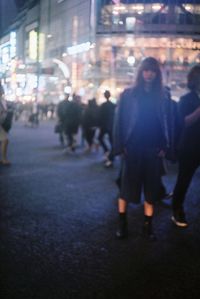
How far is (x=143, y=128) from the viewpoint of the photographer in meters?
4.25

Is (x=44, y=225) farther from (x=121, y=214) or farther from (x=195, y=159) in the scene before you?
(x=195, y=159)

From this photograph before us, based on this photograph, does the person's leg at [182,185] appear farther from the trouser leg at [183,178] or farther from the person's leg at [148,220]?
the person's leg at [148,220]

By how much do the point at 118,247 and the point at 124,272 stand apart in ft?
1.97

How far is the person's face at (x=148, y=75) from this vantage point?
4258 millimetres

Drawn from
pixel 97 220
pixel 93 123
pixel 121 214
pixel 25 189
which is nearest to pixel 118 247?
pixel 121 214

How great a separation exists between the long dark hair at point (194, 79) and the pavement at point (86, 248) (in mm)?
1543

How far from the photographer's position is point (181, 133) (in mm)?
4840

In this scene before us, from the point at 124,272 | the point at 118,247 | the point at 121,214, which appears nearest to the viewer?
the point at 124,272

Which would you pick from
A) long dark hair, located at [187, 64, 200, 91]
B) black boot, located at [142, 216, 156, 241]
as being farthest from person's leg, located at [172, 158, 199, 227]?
long dark hair, located at [187, 64, 200, 91]

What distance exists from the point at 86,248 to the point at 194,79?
2.18 m

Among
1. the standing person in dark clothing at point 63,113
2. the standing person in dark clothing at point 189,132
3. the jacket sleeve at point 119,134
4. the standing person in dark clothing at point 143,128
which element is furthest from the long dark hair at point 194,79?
the standing person in dark clothing at point 63,113

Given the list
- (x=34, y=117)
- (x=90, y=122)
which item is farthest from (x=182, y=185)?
(x=34, y=117)

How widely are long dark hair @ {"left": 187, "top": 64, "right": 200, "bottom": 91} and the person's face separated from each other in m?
0.82

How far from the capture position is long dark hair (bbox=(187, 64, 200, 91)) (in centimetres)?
492
